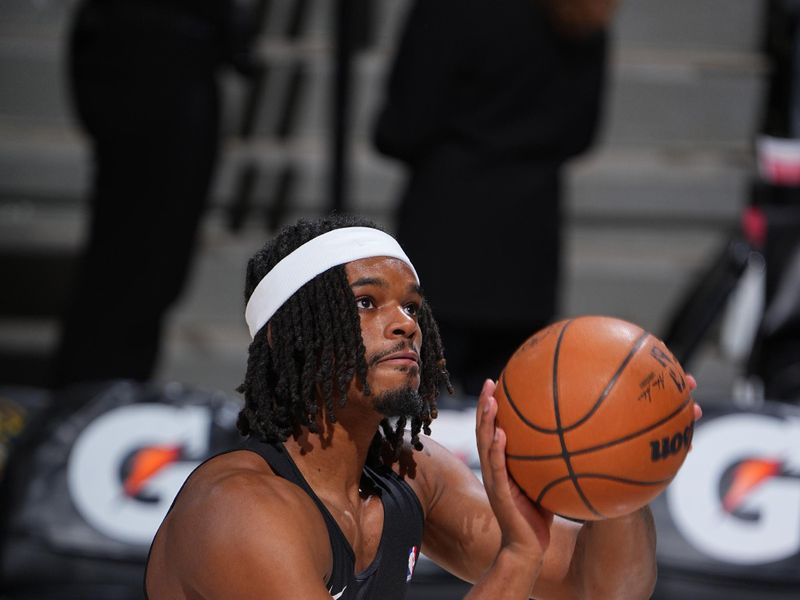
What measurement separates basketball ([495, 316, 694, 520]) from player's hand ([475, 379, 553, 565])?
0.08 feet

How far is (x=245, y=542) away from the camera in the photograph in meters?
2.48

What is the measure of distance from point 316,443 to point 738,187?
4780 mm

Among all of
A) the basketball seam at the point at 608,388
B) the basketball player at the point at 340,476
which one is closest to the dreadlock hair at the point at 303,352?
the basketball player at the point at 340,476

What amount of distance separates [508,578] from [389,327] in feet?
1.70

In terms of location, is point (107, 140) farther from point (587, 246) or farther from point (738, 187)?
point (738, 187)

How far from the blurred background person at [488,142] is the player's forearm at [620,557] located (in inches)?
81.1

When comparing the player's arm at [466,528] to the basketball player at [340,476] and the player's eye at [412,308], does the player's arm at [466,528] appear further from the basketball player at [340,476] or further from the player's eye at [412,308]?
the player's eye at [412,308]

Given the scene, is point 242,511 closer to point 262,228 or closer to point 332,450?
point 332,450

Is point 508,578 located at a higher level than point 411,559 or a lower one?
higher

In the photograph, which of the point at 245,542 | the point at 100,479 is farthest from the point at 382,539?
the point at 100,479

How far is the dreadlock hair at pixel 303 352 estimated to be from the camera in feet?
8.95

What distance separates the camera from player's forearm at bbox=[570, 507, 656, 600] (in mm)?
2840

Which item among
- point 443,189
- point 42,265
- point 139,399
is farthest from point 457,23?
point 42,265

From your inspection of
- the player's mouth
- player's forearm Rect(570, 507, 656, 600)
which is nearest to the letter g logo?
player's forearm Rect(570, 507, 656, 600)
